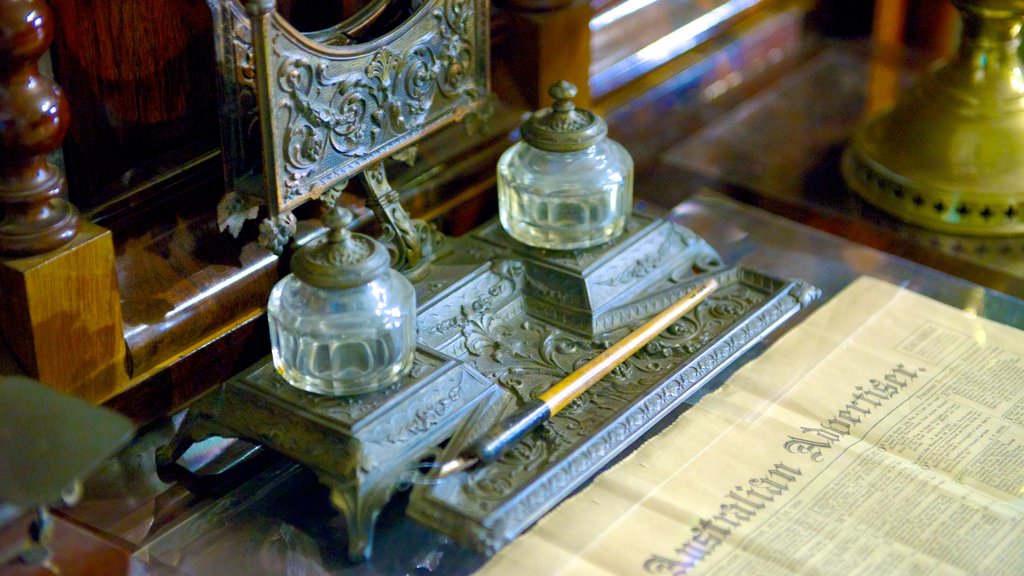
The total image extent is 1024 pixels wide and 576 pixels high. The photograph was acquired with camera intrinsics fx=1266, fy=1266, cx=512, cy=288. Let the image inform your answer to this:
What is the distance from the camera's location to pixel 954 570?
3.17 ft

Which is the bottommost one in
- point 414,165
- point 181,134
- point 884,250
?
point 884,250

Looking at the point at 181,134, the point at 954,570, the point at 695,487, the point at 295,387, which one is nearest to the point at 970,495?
the point at 954,570

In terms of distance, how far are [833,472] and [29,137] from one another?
687mm

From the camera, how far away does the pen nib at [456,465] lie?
98cm

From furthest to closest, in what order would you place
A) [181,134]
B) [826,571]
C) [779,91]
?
[779,91]
[181,134]
[826,571]

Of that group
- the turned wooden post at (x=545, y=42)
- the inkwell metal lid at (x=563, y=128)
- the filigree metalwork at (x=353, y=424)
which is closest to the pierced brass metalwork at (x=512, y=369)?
the filigree metalwork at (x=353, y=424)

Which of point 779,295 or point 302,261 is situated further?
point 779,295

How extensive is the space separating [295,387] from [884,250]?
2.45 ft

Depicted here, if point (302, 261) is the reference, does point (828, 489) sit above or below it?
below

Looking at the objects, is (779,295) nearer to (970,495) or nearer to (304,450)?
(970,495)

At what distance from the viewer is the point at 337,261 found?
3.16 ft

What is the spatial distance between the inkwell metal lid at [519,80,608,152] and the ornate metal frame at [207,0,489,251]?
8cm

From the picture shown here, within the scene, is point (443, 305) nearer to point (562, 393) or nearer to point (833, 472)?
point (562, 393)

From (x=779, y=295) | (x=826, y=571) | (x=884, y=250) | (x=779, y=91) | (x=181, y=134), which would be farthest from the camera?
(x=779, y=91)
